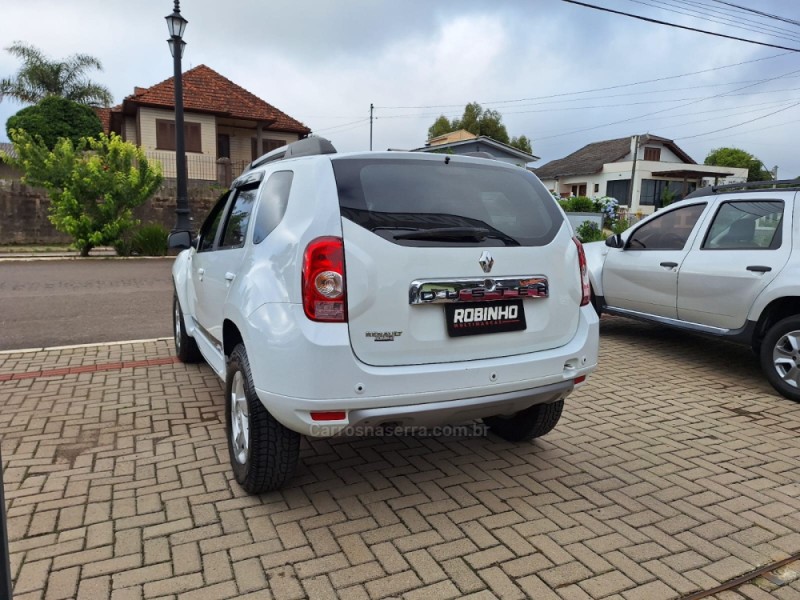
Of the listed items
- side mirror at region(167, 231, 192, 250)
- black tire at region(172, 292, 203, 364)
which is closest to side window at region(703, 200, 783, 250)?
side mirror at region(167, 231, 192, 250)

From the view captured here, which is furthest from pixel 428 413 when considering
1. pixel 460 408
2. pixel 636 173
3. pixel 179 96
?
pixel 636 173

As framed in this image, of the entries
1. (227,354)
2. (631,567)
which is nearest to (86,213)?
(227,354)

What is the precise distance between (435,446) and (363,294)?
1.76 meters

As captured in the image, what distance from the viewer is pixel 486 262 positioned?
2.96m

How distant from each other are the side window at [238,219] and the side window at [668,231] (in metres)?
4.66

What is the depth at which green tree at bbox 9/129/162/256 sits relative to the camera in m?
14.7

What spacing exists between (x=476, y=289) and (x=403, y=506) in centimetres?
127

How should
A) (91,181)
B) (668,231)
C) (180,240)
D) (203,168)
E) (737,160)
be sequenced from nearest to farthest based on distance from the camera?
1. (180,240)
2. (668,231)
3. (91,181)
4. (203,168)
5. (737,160)

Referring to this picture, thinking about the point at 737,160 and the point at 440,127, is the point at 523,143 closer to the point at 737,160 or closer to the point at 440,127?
the point at 440,127

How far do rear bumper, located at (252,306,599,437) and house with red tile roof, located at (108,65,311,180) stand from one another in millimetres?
23624

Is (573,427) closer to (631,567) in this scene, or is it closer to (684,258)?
(631,567)

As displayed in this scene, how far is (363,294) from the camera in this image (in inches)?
106

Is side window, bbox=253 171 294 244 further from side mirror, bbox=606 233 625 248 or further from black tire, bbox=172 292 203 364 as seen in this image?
side mirror, bbox=606 233 625 248

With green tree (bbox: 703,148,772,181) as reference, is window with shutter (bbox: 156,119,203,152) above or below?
below
